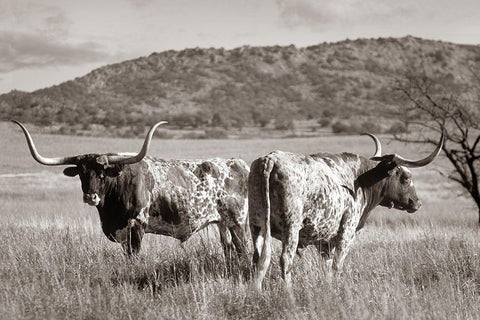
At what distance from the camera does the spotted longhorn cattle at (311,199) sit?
18.5 ft

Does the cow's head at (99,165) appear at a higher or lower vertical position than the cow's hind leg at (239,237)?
higher

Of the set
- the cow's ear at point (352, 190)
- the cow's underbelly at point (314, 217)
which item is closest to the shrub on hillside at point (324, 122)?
the cow's ear at point (352, 190)

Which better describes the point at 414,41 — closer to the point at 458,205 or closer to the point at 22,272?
the point at 458,205

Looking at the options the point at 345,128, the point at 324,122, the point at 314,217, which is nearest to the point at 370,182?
the point at 314,217

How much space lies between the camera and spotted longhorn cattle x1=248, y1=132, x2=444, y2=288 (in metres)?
5.64

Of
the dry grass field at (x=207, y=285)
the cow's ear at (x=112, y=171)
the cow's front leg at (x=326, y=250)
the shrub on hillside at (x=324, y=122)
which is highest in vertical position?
the shrub on hillside at (x=324, y=122)

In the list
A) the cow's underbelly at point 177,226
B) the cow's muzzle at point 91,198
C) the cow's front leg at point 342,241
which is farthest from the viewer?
the cow's underbelly at point 177,226

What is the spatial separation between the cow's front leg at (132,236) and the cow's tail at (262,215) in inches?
72.3

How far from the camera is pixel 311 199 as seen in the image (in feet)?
19.5

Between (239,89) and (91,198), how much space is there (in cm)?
11879

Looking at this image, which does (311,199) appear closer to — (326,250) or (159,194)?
(326,250)

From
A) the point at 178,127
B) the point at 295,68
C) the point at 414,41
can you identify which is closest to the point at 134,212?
the point at 178,127

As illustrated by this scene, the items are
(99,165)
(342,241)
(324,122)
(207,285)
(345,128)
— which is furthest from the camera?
(324,122)

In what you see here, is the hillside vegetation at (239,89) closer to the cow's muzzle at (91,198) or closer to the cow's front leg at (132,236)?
the cow's front leg at (132,236)
